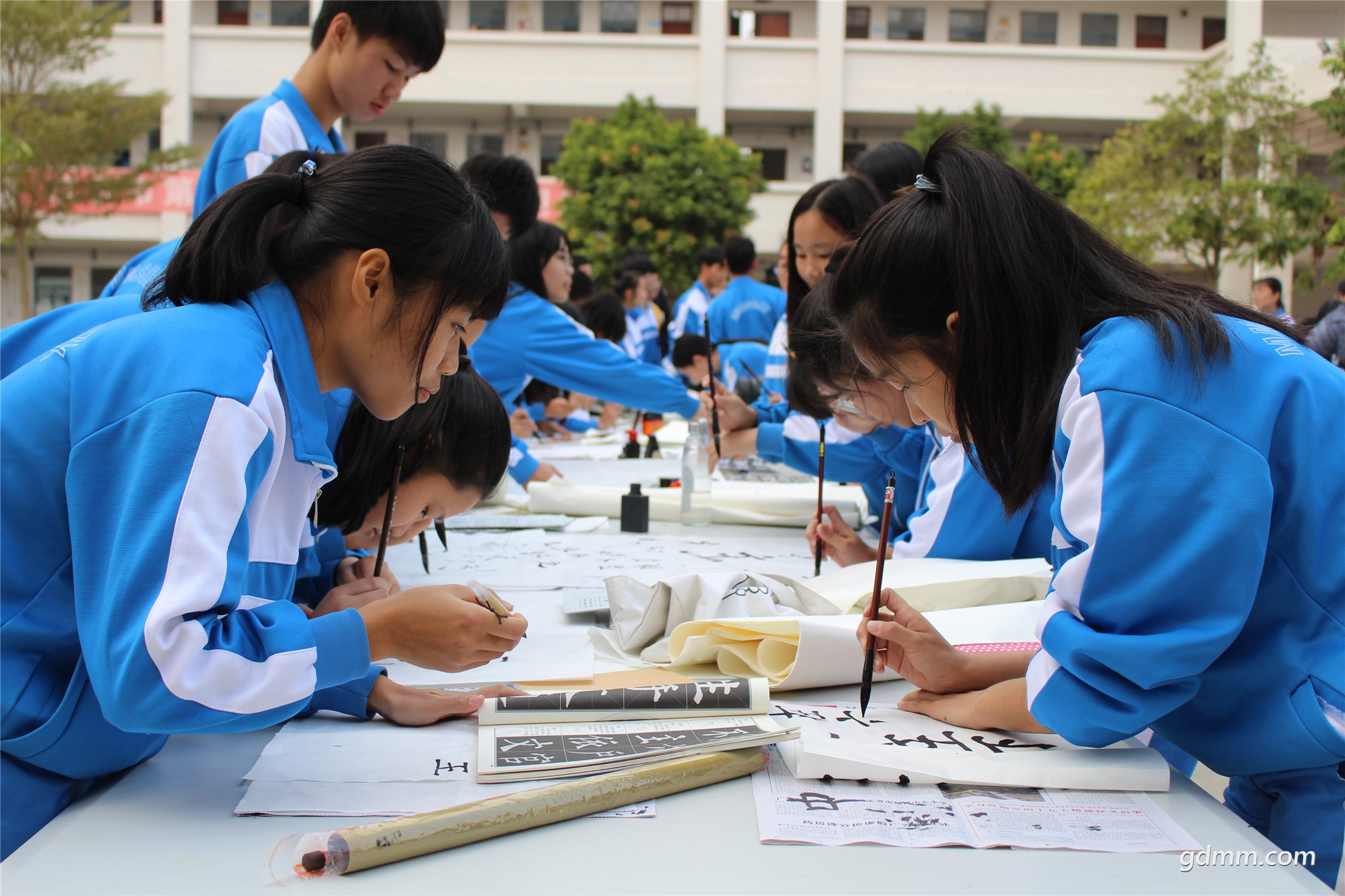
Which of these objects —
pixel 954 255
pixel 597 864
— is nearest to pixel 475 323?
pixel 954 255

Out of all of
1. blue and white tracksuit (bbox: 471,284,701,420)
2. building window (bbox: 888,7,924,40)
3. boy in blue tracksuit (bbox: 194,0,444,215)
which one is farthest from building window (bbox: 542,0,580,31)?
boy in blue tracksuit (bbox: 194,0,444,215)

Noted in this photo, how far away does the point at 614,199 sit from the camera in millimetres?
12289

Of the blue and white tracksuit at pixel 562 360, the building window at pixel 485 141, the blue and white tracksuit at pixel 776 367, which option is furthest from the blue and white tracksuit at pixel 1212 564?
the building window at pixel 485 141

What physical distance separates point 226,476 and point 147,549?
81mm

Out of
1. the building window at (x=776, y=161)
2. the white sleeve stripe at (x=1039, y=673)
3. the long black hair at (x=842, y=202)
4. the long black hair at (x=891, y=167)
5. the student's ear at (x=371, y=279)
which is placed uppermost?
the building window at (x=776, y=161)

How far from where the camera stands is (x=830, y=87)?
16.0 meters

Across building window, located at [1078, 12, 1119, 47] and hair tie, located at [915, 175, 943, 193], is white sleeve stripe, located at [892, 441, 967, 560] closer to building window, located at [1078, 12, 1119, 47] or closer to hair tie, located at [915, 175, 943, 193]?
hair tie, located at [915, 175, 943, 193]

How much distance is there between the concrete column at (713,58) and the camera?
15.8 metres

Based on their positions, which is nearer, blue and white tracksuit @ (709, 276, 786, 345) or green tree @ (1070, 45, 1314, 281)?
blue and white tracksuit @ (709, 276, 786, 345)

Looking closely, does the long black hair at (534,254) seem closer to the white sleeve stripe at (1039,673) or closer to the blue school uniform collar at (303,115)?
the blue school uniform collar at (303,115)

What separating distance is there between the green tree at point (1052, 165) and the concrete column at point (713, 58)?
4.71 meters

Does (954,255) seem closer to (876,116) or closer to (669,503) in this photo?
(669,503)

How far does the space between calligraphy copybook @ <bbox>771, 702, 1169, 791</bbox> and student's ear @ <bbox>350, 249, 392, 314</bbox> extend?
606 millimetres

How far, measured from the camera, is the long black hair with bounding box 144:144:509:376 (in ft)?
3.24
